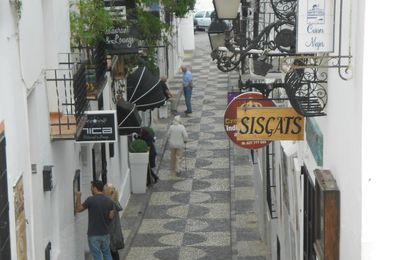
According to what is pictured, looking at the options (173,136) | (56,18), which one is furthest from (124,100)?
(56,18)

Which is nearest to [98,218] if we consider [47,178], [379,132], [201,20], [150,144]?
[47,178]

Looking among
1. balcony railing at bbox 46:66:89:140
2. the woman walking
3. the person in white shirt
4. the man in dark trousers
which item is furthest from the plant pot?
balcony railing at bbox 46:66:89:140

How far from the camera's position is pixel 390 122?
6945 millimetres

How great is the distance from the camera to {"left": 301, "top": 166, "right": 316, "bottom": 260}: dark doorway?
9.83 meters

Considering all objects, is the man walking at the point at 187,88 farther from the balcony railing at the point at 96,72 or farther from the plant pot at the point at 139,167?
the balcony railing at the point at 96,72

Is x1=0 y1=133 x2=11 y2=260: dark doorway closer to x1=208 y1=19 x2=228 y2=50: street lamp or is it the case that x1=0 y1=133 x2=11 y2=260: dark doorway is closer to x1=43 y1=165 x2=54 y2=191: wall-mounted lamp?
x1=43 y1=165 x2=54 y2=191: wall-mounted lamp

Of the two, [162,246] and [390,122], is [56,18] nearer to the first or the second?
[162,246]

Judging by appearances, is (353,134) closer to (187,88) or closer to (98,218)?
(98,218)

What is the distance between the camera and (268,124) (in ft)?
36.7

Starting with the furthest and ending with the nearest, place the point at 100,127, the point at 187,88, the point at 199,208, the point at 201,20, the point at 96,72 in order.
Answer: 1. the point at 201,20
2. the point at 187,88
3. the point at 199,208
4. the point at 96,72
5. the point at 100,127

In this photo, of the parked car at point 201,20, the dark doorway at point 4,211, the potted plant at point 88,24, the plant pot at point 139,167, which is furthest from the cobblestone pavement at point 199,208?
the parked car at point 201,20

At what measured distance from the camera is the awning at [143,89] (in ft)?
66.7

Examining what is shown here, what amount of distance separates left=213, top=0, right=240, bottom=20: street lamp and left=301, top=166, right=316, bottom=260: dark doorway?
8.43 ft

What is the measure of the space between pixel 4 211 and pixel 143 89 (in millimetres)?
11848
